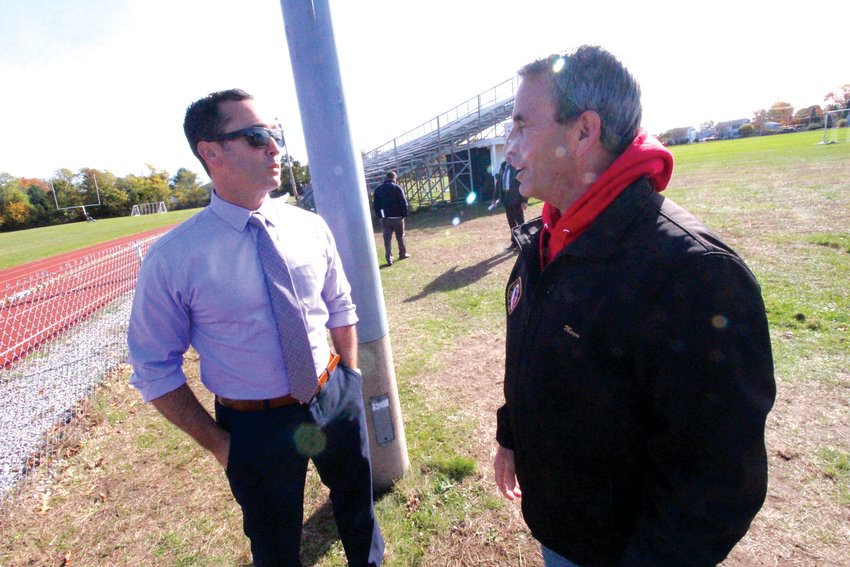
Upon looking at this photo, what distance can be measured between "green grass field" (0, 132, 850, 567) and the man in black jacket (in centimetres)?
156

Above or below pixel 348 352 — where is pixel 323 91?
above

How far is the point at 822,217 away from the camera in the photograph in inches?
355

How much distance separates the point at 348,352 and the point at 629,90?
1.81 metres

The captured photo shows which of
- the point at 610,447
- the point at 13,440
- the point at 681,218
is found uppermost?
the point at 681,218

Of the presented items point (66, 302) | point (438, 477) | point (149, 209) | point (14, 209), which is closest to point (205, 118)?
point (438, 477)

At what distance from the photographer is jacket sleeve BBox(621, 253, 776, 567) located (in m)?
0.94

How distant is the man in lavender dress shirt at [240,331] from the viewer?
5.89 feet

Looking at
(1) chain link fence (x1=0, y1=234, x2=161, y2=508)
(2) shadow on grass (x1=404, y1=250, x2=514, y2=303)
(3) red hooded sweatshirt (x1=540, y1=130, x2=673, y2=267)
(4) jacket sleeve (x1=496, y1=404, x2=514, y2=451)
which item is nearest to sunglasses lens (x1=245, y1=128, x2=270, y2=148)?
(3) red hooded sweatshirt (x1=540, y1=130, x2=673, y2=267)

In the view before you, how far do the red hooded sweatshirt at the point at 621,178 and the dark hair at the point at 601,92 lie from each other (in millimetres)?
54

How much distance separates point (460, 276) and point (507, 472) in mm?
6430

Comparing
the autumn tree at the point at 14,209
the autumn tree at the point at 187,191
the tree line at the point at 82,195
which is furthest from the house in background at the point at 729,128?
the autumn tree at the point at 14,209

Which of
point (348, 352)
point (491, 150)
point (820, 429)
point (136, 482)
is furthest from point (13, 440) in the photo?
point (491, 150)

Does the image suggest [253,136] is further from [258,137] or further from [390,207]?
[390,207]

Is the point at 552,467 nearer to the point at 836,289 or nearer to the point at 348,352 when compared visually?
the point at 348,352
